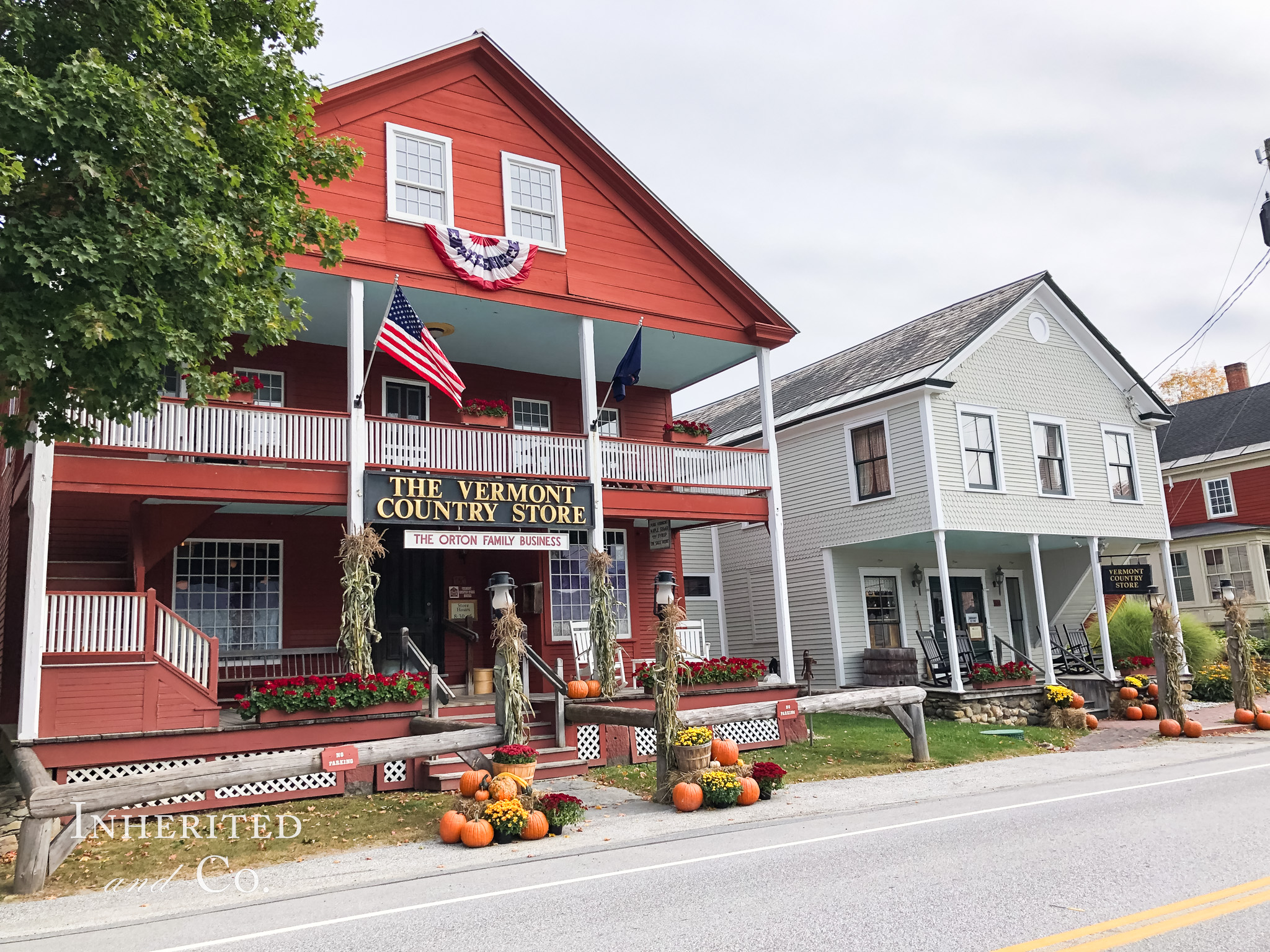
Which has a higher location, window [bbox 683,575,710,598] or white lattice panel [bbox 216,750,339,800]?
window [bbox 683,575,710,598]

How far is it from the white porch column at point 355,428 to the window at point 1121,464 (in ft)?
61.9

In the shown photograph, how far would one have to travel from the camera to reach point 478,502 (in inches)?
555

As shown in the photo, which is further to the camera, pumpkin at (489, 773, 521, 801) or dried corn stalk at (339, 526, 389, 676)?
dried corn stalk at (339, 526, 389, 676)

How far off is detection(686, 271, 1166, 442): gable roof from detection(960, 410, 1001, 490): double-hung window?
137cm

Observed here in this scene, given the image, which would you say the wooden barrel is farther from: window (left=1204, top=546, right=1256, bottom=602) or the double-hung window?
window (left=1204, top=546, right=1256, bottom=602)

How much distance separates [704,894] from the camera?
263 inches

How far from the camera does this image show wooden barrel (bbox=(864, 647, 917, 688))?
20.5 metres

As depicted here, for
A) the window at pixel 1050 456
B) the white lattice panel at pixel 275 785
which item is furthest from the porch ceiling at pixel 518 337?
the window at pixel 1050 456

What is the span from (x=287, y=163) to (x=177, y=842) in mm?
7093

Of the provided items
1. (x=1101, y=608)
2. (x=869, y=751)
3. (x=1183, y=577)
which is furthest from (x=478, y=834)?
(x=1183, y=577)

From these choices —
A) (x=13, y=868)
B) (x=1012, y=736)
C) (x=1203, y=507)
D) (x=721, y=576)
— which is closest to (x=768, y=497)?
(x=1012, y=736)

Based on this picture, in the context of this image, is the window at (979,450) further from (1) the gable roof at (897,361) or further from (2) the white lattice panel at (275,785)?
(2) the white lattice panel at (275,785)

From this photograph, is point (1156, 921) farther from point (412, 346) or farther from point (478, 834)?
point (412, 346)

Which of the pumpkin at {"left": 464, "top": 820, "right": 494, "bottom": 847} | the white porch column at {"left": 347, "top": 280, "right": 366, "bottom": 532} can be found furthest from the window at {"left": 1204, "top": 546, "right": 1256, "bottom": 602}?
the pumpkin at {"left": 464, "top": 820, "right": 494, "bottom": 847}
